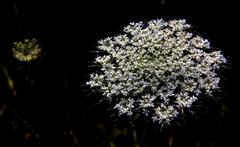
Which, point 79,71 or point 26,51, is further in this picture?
point 79,71

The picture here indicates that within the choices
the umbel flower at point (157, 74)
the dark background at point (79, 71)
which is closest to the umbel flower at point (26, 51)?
the dark background at point (79, 71)

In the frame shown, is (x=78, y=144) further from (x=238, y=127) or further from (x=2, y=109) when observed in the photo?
(x=238, y=127)

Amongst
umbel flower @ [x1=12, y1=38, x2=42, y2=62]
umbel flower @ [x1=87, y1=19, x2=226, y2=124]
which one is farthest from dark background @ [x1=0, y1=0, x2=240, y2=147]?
umbel flower @ [x1=87, y1=19, x2=226, y2=124]

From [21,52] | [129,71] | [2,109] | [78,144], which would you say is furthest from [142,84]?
[2,109]

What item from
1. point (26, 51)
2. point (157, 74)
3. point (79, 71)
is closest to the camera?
point (157, 74)

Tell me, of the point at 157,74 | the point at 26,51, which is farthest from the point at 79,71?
the point at 157,74

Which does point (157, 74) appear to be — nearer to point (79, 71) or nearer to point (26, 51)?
point (26, 51)

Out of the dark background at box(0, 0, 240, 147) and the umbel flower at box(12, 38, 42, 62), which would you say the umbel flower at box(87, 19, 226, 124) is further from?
the dark background at box(0, 0, 240, 147)
